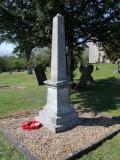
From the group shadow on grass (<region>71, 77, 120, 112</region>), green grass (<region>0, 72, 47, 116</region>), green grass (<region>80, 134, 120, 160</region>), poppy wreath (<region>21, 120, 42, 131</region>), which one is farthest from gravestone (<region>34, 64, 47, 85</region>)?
green grass (<region>80, 134, 120, 160</region>)

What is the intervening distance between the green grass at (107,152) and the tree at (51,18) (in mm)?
7539

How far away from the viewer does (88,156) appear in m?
7.06

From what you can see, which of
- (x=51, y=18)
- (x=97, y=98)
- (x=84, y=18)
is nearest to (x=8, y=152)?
(x=97, y=98)

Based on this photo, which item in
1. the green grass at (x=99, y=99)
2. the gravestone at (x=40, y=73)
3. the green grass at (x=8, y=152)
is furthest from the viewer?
the gravestone at (x=40, y=73)

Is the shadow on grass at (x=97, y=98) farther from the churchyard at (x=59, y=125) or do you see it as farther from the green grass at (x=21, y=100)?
the green grass at (x=21, y=100)

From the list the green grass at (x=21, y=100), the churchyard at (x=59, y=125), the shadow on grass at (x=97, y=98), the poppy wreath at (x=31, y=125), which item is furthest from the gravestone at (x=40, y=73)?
the poppy wreath at (x=31, y=125)

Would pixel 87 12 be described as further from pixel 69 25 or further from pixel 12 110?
pixel 12 110

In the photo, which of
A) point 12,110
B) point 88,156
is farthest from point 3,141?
point 12,110

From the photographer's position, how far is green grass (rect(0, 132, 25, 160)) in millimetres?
7062

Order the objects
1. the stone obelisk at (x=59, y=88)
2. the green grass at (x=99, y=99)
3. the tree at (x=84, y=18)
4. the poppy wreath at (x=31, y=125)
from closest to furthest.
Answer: the stone obelisk at (x=59, y=88), the poppy wreath at (x=31, y=125), the green grass at (x=99, y=99), the tree at (x=84, y=18)

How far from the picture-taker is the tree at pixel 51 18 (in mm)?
13867

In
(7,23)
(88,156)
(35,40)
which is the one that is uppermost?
(7,23)

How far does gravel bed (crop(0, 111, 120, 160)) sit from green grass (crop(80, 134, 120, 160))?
0.40 metres

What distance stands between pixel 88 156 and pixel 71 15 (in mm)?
9140
